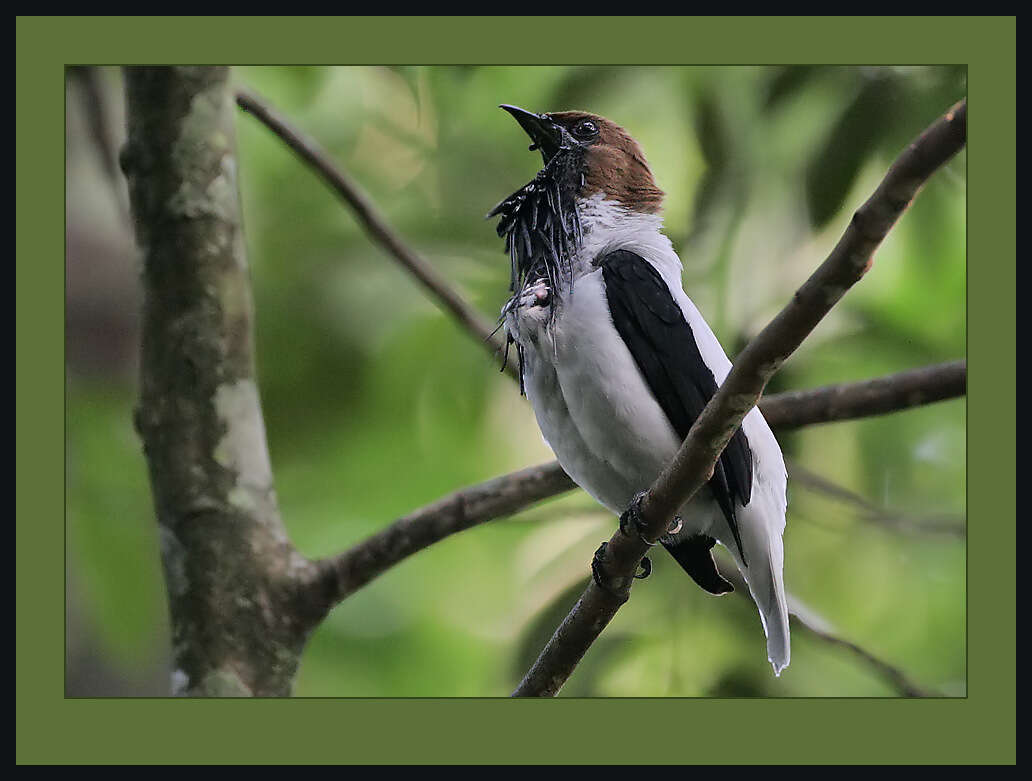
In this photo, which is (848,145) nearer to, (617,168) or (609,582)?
(617,168)

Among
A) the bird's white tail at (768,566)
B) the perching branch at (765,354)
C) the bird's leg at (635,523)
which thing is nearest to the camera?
the perching branch at (765,354)

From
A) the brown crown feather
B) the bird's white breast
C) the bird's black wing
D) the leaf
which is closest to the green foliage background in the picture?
the leaf

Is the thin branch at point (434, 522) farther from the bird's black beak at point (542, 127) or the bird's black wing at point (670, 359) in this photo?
the bird's black beak at point (542, 127)

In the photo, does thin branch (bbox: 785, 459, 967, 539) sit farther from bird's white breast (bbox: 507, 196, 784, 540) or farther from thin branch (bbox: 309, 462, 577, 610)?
thin branch (bbox: 309, 462, 577, 610)

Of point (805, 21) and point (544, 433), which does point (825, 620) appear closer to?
point (544, 433)

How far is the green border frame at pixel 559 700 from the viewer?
212cm

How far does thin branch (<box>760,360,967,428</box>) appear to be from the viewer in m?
2.00

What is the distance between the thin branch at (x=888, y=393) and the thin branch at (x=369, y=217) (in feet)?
2.51

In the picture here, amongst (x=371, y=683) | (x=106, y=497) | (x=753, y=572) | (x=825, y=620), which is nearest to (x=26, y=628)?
(x=106, y=497)

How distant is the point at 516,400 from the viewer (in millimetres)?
2758

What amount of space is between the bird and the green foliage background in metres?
0.25

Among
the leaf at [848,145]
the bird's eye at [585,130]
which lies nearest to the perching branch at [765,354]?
the bird's eye at [585,130]

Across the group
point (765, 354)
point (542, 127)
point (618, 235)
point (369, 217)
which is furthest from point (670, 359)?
point (369, 217)

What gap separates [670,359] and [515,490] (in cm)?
43
